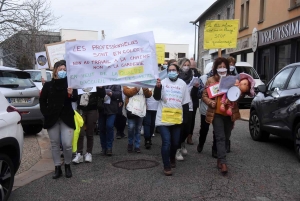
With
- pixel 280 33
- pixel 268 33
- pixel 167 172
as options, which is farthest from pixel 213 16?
pixel 167 172

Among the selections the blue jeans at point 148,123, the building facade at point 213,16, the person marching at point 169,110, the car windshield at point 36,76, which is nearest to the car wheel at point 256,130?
the blue jeans at point 148,123

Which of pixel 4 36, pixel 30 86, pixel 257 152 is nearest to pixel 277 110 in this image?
pixel 257 152

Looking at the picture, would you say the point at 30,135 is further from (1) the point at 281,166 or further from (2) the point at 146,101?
(1) the point at 281,166

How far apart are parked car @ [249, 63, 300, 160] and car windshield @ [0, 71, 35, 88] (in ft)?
18.0

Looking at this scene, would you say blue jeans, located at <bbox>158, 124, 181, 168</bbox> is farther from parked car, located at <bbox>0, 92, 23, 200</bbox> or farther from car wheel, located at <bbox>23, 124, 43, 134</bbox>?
car wheel, located at <bbox>23, 124, 43, 134</bbox>

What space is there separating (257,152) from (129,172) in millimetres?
2854

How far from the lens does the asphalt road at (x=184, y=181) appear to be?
4789 millimetres

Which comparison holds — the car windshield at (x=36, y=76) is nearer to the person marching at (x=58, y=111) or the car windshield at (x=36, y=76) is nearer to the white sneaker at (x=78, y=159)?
the white sneaker at (x=78, y=159)

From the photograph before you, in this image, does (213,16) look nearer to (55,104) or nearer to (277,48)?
(277,48)

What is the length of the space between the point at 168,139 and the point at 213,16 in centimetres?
2871

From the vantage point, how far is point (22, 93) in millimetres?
8836

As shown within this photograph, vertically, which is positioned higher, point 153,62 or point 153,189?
point 153,62

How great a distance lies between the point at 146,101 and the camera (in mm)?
7805

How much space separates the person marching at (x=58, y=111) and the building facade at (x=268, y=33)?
1333 centimetres
